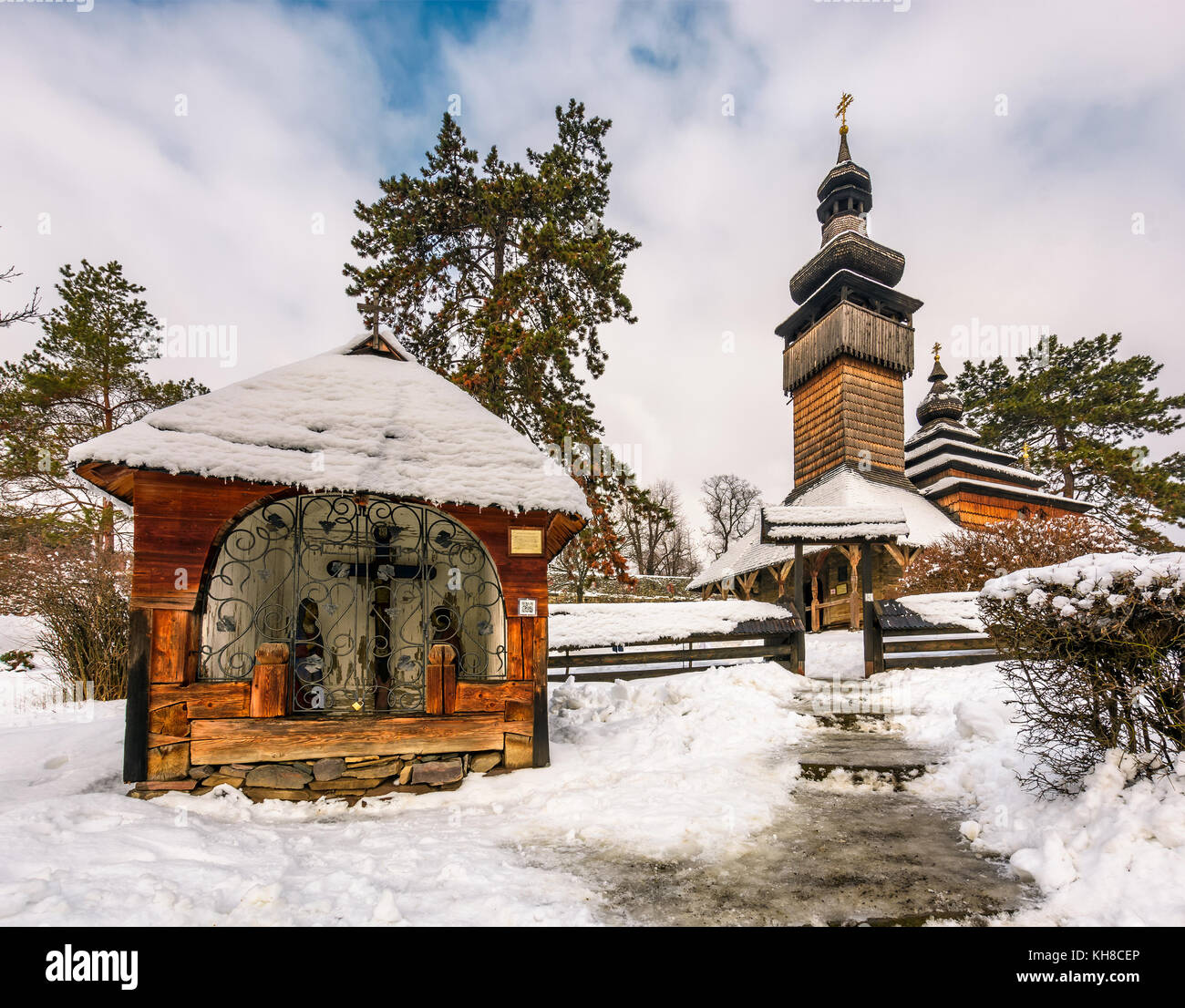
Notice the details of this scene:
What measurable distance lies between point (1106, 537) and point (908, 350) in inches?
643

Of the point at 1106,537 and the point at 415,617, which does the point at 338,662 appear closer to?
the point at 415,617

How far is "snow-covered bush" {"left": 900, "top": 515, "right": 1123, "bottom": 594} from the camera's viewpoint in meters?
11.3

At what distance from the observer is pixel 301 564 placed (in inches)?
211

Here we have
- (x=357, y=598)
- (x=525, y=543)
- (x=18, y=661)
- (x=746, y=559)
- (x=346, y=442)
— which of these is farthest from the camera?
(x=746, y=559)

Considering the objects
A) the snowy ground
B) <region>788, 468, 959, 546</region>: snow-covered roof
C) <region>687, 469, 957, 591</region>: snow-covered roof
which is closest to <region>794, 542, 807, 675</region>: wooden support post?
the snowy ground

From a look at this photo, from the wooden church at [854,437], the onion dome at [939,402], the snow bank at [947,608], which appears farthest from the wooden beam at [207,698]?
the onion dome at [939,402]

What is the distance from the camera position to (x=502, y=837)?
3855mm

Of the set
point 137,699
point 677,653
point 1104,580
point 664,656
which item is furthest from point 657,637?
point 137,699

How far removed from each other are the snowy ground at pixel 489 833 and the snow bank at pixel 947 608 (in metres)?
3.26

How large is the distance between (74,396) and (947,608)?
23.8 m

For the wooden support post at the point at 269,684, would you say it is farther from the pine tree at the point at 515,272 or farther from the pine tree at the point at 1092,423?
the pine tree at the point at 1092,423

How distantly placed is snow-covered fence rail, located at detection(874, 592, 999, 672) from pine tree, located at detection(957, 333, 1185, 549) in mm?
23444

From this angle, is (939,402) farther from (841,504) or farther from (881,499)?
(841,504)
